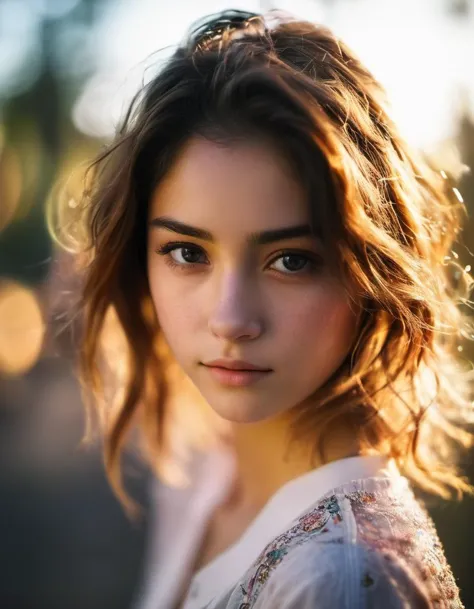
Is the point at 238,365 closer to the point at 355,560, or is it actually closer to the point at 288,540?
the point at 288,540

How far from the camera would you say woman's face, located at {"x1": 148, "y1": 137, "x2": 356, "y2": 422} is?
1402mm

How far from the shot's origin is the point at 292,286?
145 centimetres

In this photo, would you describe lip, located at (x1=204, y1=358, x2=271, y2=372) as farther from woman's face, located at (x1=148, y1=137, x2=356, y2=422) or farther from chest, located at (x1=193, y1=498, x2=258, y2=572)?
chest, located at (x1=193, y1=498, x2=258, y2=572)

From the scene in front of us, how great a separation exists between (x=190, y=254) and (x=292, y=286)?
27cm

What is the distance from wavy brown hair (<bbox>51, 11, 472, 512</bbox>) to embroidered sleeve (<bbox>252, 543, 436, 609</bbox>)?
1.35ft

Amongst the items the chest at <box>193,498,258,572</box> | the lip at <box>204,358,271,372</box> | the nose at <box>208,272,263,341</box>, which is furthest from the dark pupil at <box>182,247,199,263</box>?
the chest at <box>193,498,258,572</box>

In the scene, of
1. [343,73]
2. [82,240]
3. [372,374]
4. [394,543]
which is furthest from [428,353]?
[82,240]

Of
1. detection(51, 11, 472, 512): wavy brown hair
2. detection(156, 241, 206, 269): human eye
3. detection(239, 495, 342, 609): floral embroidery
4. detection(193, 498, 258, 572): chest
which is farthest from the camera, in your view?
detection(193, 498, 258, 572): chest

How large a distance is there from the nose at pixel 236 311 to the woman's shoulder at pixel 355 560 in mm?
398

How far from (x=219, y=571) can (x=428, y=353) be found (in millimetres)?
759

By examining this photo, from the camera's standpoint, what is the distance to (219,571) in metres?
1.73

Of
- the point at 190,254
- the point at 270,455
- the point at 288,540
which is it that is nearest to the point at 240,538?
the point at 270,455

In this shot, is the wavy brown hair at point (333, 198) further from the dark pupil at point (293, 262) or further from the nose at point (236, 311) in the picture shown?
the nose at point (236, 311)

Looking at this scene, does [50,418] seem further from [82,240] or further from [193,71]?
[193,71]
